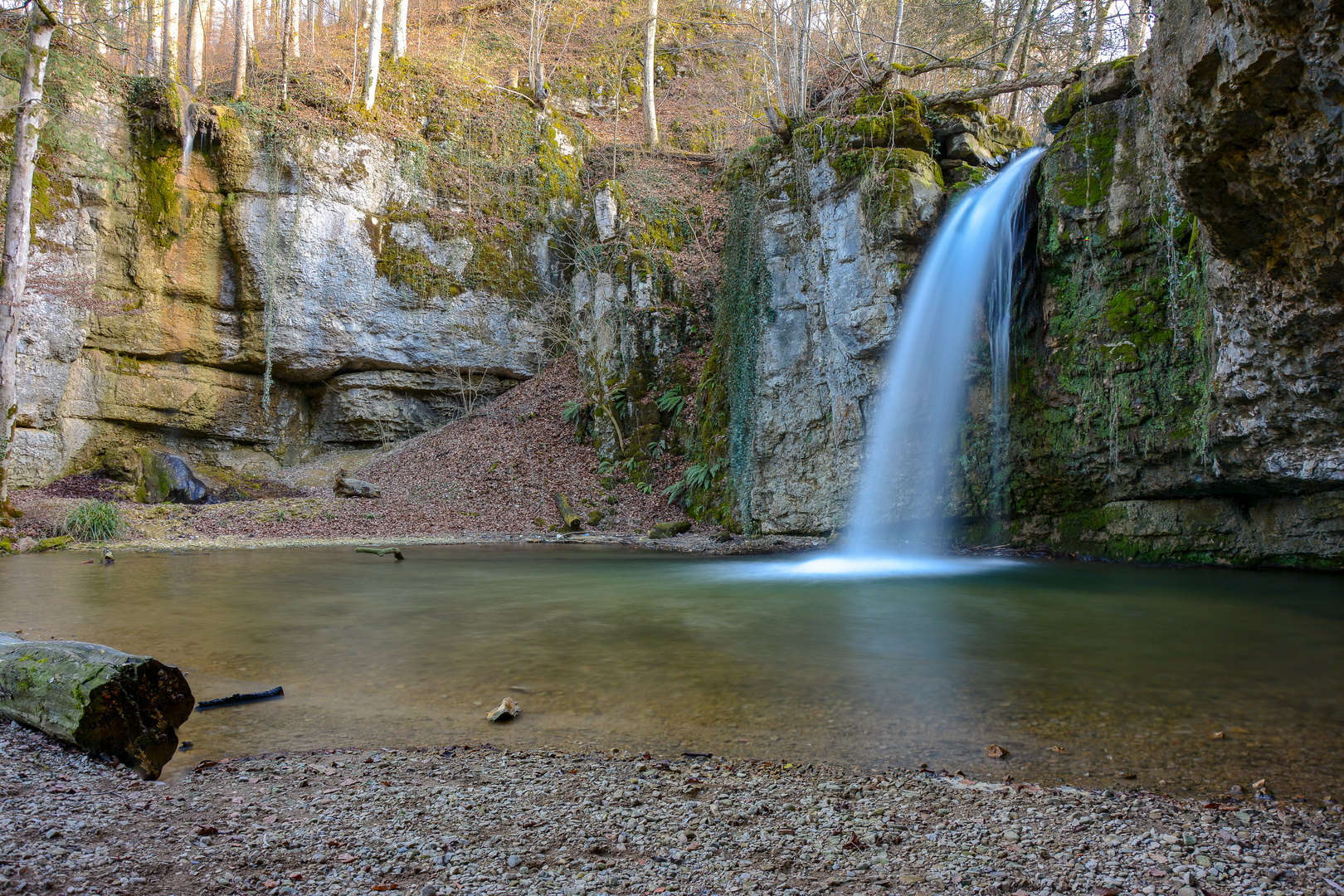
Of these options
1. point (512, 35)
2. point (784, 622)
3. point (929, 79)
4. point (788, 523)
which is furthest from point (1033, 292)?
point (512, 35)

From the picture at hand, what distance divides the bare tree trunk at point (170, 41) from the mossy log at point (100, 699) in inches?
758

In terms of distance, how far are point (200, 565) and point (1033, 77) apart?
48.2 ft

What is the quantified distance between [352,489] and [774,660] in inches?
537

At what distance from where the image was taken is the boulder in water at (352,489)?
53.6ft

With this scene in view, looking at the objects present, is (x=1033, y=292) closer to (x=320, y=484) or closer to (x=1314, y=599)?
(x=1314, y=599)

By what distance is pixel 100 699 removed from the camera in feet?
10.1

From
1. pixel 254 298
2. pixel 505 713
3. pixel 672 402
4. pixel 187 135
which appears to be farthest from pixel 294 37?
pixel 505 713

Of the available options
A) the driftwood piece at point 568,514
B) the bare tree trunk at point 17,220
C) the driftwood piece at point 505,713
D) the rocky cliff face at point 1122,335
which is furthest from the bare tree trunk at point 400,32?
the driftwood piece at point 505,713

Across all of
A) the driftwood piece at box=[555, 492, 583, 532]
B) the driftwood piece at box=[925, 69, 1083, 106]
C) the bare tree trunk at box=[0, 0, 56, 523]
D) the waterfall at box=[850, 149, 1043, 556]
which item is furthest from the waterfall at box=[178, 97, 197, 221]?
the waterfall at box=[850, 149, 1043, 556]

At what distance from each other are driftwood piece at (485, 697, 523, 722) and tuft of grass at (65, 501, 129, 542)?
11.4 m

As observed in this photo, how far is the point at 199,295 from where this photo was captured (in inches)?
715

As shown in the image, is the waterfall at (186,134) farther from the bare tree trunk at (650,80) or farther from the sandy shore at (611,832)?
the sandy shore at (611,832)

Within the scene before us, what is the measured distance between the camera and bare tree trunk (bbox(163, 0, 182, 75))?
17750 mm

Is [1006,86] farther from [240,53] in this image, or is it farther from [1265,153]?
[240,53]
